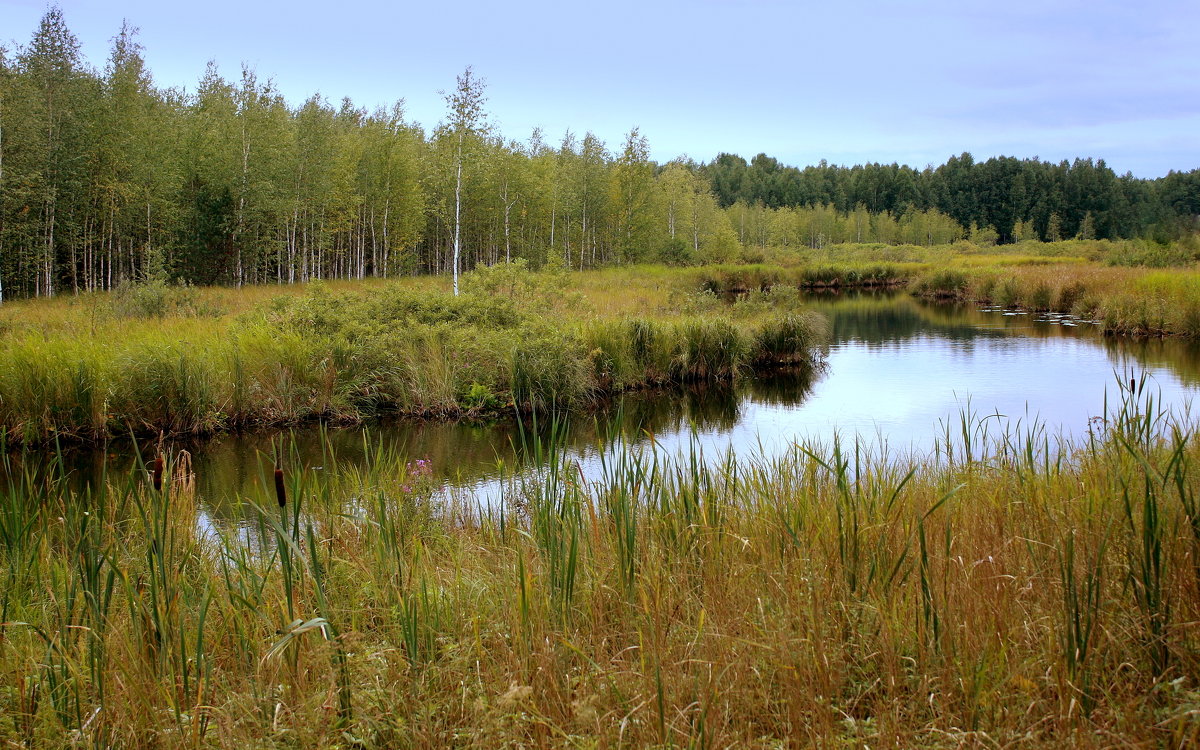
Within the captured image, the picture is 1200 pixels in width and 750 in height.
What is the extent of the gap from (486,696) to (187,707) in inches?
32.5

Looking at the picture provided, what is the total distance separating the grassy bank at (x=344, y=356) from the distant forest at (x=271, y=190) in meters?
6.00

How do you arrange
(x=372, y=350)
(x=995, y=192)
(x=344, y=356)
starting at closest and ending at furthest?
1. (x=344, y=356)
2. (x=372, y=350)
3. (x=995, y=192)

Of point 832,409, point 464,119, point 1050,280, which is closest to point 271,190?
point 464,119

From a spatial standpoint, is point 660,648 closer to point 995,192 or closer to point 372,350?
point 372,350

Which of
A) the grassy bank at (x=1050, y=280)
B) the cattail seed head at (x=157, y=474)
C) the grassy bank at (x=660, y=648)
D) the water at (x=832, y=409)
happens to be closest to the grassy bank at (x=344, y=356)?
the water at (x=832, y=409)

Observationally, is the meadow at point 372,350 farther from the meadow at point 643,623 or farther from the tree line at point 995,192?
the tree line at point 995,192

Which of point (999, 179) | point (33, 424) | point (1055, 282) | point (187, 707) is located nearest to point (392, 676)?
point (187, 707)

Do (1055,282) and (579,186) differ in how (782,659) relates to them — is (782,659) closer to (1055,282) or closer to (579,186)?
(1055,282)

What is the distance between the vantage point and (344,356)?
11078 mm

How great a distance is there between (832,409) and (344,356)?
7.04 meters

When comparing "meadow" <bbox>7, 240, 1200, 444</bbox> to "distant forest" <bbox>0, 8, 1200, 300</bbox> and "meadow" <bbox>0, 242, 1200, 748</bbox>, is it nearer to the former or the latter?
"meadow" <bbox>0, 242, 1200, 748</bbox>

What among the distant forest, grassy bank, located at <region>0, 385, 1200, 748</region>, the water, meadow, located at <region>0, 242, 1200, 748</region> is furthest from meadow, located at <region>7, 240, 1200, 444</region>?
the distant forest

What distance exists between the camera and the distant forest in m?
22.7

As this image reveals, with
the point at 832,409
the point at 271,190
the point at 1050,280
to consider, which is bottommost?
the point at 832,409
